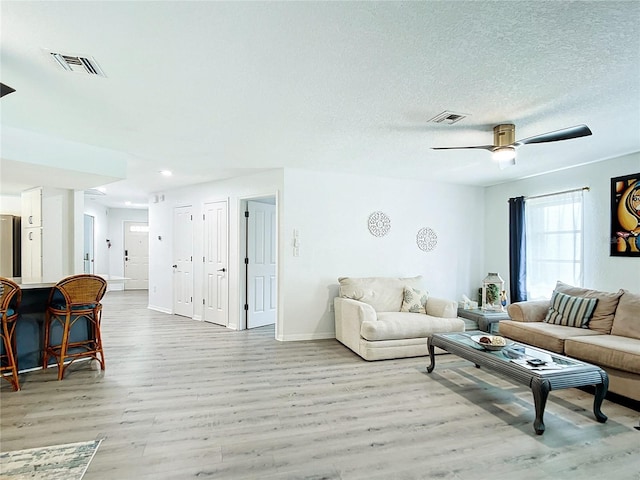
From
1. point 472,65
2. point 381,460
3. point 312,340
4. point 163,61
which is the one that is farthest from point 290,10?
point 312,340

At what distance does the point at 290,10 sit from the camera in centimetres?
164

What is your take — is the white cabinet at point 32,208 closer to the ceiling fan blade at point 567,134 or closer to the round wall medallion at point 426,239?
the round wall medallion at point 426,239

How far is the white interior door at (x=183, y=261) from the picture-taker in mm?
6426

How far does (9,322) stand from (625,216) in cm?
674

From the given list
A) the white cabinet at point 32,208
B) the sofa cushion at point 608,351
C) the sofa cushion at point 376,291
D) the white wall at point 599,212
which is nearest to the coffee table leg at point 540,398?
the sofa cushion at point 608,351

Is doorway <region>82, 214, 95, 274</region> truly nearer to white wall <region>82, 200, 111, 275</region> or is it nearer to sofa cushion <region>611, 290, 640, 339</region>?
white wall <region>82, 200, 111, 275</region>

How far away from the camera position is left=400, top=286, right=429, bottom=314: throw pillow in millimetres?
4781

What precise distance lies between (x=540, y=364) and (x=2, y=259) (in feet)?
24.2

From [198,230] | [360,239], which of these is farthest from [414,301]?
[198,230]

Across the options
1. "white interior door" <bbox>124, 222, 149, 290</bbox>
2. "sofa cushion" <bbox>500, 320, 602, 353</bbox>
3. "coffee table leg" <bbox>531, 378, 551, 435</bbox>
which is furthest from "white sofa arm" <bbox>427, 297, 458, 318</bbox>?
"white interior door" <bbox>124, 222, 149, 290</bbox>

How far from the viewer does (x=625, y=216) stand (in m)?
4.05

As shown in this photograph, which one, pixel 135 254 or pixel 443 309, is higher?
pixel 135 254

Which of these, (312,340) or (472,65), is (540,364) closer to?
(472,65)

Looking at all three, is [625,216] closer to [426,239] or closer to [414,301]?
[426,239]
